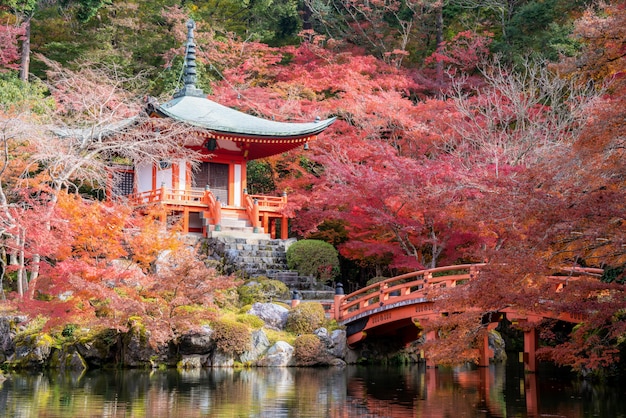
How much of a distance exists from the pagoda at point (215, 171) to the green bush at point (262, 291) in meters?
3.11

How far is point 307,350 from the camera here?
17844 millimetres

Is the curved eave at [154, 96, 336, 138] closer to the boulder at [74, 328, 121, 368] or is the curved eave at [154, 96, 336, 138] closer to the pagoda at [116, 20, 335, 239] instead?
the pagoda at [116, 20, 335, 239]

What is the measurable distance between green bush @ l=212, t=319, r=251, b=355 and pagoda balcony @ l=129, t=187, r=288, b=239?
581 cm

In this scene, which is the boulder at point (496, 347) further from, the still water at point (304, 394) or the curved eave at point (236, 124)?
the curved eave at point (236, 124)

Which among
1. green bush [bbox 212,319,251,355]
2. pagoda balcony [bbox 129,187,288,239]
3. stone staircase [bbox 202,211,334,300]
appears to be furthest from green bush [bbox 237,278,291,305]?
pagoda balcony [bbox 129,187,288,239]

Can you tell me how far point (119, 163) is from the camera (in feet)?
85.9

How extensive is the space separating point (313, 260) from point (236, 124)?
15.2 ft

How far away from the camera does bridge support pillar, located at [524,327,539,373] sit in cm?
1708

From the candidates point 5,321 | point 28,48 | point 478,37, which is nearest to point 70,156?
point 5,321

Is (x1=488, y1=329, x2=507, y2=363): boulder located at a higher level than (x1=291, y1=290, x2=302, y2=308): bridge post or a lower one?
lower

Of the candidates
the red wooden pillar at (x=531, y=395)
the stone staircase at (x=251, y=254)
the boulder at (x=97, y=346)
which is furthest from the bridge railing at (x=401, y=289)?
the boulder at (x=97, y=346)

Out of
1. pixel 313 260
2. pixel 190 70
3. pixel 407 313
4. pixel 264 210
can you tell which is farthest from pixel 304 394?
pixel 190 70

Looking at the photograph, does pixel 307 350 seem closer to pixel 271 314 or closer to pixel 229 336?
pixel 271 314

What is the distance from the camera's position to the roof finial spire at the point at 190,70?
26156 millimetres
